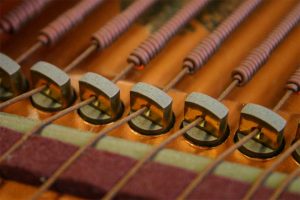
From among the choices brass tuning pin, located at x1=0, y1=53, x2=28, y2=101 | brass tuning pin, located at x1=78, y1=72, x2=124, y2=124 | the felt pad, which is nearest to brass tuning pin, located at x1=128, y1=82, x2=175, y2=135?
brass tuning pin, located at x1=78, y1=72, x2=124, y2=124

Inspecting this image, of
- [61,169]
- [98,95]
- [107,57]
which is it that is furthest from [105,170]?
[107,57]

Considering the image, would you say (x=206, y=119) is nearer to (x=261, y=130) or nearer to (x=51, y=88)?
(x=261, y=130)

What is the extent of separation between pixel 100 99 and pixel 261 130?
12.9 inches

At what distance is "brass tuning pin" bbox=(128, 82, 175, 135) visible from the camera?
102 centimetres

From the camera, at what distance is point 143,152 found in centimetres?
95

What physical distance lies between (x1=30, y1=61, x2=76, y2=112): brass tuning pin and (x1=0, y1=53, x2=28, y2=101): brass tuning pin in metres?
0.03

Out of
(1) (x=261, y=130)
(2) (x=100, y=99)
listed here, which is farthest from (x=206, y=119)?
(2) (x=100, y=99)

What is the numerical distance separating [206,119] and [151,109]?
112mm

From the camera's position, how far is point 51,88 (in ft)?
3.60

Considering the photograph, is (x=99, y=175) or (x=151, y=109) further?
(x=151, y=109)

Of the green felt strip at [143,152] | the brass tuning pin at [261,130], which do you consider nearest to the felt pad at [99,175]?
the green felt strip at [143,152]

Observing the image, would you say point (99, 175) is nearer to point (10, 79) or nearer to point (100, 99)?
point (100, 99)

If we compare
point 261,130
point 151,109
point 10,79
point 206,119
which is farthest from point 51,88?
point 261,130

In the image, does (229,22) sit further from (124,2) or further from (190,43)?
(124,2)
